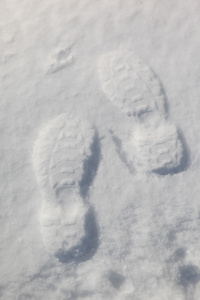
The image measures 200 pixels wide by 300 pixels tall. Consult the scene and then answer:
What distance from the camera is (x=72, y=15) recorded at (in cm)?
231

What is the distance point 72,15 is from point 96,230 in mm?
1772

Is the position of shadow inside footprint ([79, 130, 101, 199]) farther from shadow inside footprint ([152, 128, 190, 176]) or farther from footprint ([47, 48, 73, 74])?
footprint ([47, 48, 73, 74])

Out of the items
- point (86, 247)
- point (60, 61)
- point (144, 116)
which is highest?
point (60, 61)

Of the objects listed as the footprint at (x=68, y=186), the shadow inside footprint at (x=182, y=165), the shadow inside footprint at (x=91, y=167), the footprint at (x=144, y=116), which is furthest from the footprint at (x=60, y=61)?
the shadow inside footprint at (x=182, y=165)

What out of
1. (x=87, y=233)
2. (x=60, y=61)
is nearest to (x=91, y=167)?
(x=87, y=233)

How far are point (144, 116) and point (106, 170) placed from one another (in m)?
0.44

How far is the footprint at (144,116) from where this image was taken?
1.70 meters

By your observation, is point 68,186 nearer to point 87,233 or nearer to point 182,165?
point 87,233

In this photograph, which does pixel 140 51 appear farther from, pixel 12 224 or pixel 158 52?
pixel 12 224

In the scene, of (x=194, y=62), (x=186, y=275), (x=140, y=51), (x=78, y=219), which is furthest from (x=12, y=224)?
(x=194, y=62)

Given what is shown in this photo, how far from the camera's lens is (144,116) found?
1.79m

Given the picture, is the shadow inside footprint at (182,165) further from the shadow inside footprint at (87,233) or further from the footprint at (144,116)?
the shadow inside footprint at (87,233)

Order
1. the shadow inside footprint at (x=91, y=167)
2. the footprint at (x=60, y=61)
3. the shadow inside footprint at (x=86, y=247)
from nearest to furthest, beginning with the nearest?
1. the shadow inside footprint at (x=86, y=247)
2. the shadow inside footprint at (x=91, y=167)
3. the footprint at (x=60, y=61)

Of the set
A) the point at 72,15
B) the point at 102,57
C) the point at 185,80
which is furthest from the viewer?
the point at 72,15
